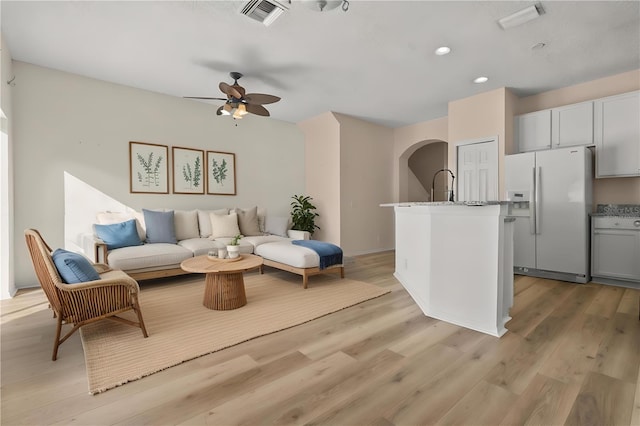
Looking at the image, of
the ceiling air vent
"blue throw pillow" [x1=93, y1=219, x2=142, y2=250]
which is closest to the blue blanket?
"blue throw pillow" [x1=93, y1=219, x2=142, y2=250]

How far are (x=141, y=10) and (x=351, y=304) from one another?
339cm

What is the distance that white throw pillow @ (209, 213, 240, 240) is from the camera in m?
4.71

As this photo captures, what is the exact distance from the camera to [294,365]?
1.92 metres

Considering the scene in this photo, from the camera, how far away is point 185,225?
462 cm

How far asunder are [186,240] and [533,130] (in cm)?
550

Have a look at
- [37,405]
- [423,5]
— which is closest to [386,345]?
[37,405]

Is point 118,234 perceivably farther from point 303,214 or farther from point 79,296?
point 303,214

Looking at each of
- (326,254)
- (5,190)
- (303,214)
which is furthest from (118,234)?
(303,214)

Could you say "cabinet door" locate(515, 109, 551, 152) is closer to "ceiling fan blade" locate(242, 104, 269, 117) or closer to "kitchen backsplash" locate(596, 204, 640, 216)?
"kitchen backsplash" locate(596, 204, 640, 216)

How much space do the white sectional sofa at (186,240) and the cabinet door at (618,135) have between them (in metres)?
3.76

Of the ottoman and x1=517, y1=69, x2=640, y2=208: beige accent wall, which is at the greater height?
x1=517, y1=69, x2=640, y2=208: beige accent wall

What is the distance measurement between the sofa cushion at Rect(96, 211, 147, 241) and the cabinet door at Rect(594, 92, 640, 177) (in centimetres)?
628

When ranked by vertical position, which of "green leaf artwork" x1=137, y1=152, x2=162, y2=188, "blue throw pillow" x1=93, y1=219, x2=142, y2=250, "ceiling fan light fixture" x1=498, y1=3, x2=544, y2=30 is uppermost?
"ceiling fan light fixture" x1=498, y1=3, x2=544, y2=30

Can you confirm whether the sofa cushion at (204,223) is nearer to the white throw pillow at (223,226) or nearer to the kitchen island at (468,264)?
the white throw pillow at (223,226)
